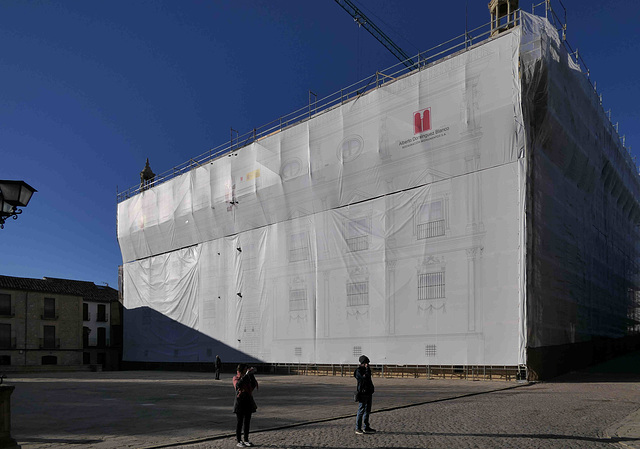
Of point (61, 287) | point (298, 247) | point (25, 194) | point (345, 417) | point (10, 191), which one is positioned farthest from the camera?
point (61, 287)

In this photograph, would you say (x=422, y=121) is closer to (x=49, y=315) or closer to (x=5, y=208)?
(x=5, y=208)

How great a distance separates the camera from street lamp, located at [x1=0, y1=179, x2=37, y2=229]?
7625 millimetres

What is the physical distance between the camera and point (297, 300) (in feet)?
96.4

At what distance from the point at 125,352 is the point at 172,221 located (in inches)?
498

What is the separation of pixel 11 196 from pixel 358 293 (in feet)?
66.5

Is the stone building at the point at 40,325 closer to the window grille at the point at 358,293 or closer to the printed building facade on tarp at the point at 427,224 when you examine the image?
the printed building facade on tarp at the point at 427,224

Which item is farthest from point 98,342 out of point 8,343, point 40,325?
point 8,343

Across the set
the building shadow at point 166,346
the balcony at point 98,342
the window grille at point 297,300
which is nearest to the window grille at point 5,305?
the building shadow at point 166,346

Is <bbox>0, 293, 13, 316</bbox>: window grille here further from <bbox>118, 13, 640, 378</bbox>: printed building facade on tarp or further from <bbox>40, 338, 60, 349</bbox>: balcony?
<bbox>118, 13, 640, 378</bbox>: printed building facade on tarp

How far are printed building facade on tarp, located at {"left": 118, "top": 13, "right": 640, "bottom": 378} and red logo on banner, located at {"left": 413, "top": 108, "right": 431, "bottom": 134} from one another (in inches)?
4.1

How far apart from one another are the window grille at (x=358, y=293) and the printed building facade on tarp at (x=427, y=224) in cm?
8

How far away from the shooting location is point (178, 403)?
15.2 m

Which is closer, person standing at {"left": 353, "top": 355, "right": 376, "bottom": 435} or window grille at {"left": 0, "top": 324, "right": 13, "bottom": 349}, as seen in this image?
person standing at {"left": 353, "top": 355, "right": 376, "bottom": 435}

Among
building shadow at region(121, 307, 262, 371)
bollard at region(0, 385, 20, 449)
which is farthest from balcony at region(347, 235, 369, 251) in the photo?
bollard at region(0, 385, 20, 449)
